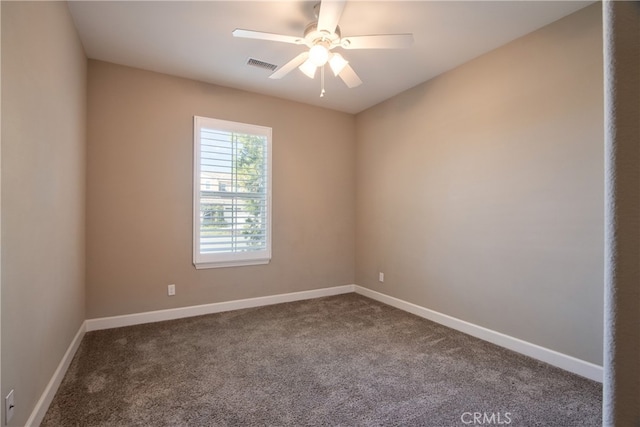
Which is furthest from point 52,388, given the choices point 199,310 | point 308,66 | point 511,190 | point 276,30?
point 511,190

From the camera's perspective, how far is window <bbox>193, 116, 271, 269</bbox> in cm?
356

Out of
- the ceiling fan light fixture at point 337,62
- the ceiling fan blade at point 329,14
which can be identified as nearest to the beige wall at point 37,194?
the ceiling fan blade at point 329,14

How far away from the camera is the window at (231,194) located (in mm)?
3561

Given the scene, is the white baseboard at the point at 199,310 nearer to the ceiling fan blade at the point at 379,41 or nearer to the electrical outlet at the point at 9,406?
the electrical outlet at the point at 9,406

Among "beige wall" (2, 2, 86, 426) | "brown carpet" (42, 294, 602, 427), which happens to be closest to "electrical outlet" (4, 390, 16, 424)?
"beige wall" (2, 2, 86, 426)

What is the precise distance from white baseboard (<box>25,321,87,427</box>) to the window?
131 cm

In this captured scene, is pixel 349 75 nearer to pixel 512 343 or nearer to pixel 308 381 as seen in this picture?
pixel 308 381

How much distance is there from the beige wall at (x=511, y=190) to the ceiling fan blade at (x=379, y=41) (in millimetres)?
1274

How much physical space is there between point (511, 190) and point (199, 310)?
3.51 meters

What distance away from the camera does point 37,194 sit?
1740mm

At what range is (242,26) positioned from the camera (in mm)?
2561

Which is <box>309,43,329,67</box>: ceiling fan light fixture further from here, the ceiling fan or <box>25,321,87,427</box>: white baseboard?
<box>25,321,87,427</box>: white baseboard

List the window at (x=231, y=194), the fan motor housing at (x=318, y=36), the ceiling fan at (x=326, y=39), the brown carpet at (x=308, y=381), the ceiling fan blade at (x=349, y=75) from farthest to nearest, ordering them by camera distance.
Result: the window at (x=231, y=194) → the ceiling fan blade at (x=349, y=75) → the fan motor housing at (x=318, y=36) → the ceiling fan at (x=326, y=39) → the brown carpet at (x=308, y=381)

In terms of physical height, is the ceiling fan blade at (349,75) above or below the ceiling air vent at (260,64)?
below
